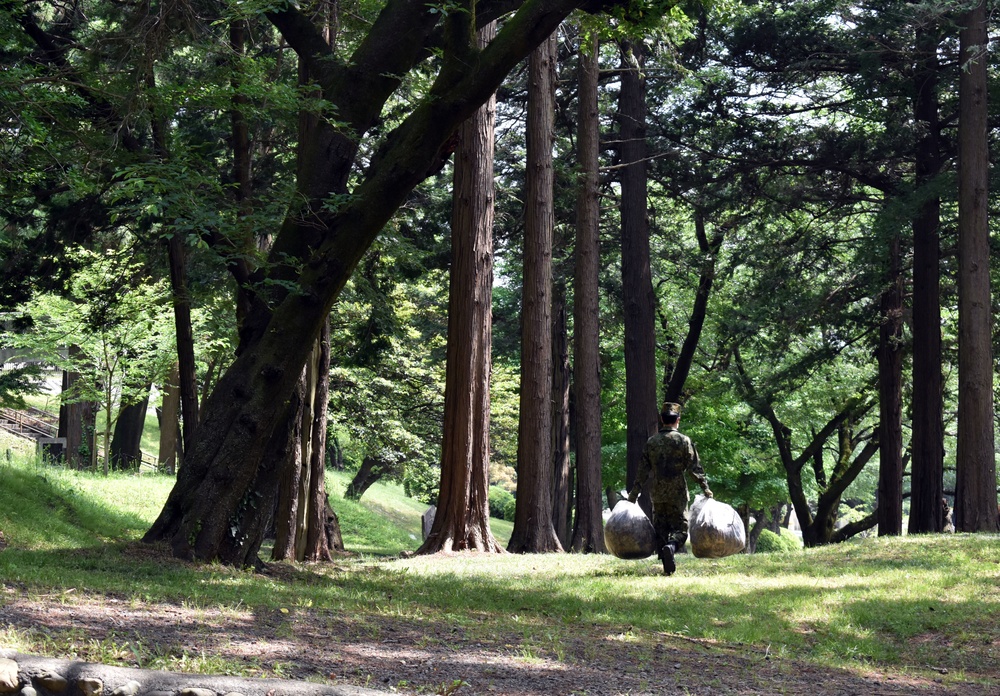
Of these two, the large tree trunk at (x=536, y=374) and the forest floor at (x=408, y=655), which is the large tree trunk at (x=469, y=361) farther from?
the forest floor at (x=408, y=655)

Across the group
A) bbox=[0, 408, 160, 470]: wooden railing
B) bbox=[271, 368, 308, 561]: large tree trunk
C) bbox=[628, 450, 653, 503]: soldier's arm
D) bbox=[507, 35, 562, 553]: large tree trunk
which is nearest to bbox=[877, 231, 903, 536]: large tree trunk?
bbox=[507, 35, 562, 553]: large tree trunk

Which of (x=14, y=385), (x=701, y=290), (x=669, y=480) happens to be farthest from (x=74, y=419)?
(x=669, y=480)

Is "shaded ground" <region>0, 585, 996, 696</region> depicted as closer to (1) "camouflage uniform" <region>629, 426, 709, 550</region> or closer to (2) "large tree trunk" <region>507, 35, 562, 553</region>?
(1) "camouflage uniform" <region>629, 426, 709, 550</region>

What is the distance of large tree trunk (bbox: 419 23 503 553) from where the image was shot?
15.5m

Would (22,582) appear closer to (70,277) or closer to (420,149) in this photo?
(420,149)

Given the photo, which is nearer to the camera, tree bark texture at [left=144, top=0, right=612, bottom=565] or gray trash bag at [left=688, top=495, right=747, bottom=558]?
tree bark texture at [left=144, top=0, right=612, bottom=565]

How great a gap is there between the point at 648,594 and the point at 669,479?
1765mm

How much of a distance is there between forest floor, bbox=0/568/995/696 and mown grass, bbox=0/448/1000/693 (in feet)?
0.58

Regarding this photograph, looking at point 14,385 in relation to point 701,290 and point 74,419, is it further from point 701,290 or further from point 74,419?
point 701,290

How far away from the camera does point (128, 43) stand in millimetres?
11133

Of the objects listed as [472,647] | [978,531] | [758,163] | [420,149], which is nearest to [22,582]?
[472,647]

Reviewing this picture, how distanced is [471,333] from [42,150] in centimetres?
725

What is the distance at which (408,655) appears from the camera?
21.1 feet

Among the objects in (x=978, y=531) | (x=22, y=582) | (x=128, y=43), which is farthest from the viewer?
(x=978, y=531)
